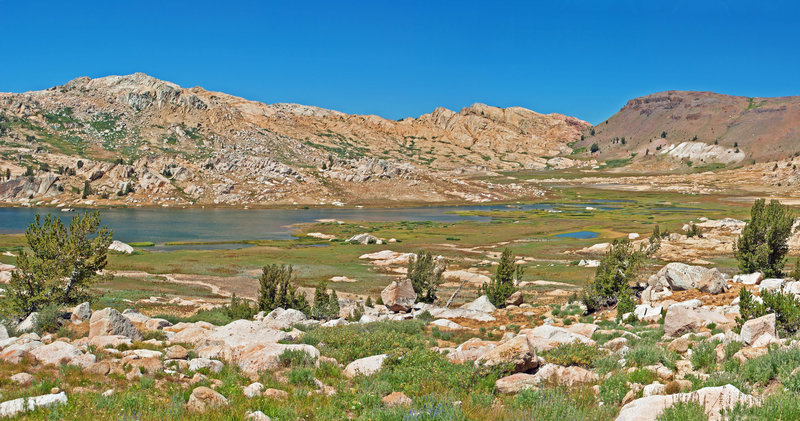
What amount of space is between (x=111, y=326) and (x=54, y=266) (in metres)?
10.4

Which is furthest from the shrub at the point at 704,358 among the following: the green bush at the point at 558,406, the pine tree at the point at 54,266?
the pine tree at the point at 54,266

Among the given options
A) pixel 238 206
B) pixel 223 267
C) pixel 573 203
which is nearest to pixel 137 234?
pixel 223 267

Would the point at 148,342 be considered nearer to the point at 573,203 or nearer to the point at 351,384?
the point at 351,384

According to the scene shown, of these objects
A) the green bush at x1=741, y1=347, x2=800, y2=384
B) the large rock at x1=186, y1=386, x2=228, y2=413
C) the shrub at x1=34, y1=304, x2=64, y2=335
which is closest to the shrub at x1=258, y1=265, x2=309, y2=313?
the shrub at x1=34, y1=304, x2=64, y2=335

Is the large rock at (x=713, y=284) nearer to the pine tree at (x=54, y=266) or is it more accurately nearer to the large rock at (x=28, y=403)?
the large rock at (x=28, y=403)

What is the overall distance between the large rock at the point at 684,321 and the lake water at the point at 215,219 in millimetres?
84094

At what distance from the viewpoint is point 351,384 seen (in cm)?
1144

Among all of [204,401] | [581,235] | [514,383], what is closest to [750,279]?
[514,383]

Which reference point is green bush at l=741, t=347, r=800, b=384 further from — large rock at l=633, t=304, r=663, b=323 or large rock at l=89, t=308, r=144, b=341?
large rock at l=89, t=308, r=144, b=341

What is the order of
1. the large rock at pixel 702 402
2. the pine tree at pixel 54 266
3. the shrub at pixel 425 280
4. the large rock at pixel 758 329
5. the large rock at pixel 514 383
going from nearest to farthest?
the large rock at pixel 702 402
the large rock at pixel 514 383
the large rock at pixel 758 329
the pine tree at pixel 54 266
the shrub at pixel 425 280

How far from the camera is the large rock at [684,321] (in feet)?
61.7

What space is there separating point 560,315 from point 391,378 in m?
23.5

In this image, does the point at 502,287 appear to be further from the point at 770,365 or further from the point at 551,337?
the point at 770,365

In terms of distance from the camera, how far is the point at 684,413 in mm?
6762
